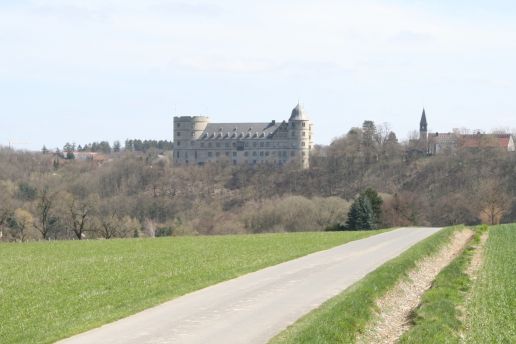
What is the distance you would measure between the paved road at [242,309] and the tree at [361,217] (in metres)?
47.8

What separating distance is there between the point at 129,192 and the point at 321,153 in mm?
44831

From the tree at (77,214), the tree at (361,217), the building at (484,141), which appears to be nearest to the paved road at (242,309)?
the tree at (361,217)

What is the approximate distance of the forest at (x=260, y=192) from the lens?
93.2 metres

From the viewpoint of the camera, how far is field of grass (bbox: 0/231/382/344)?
19.8 metres

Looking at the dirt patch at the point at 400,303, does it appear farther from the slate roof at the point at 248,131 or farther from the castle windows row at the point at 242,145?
the slate roof at the point at 248,131

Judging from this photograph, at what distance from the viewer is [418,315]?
2014 cm

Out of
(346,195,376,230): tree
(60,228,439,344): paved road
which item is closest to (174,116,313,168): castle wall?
(346,195,376,230): tree

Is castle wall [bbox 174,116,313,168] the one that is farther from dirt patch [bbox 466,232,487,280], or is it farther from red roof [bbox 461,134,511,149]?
dirt patch [bbox 466,232,487,280]

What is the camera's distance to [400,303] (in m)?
23.9

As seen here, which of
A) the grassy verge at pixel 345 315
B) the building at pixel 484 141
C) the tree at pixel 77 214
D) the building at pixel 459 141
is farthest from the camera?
the building at pixel 459 141

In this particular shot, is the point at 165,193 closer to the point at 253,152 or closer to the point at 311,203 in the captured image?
the point at 253,152

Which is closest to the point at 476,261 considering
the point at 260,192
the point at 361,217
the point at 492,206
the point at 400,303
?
the point at 400,303

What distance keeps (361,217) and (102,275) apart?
180 feet

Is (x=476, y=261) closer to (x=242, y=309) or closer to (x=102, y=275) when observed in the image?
(x=102, y=275)
